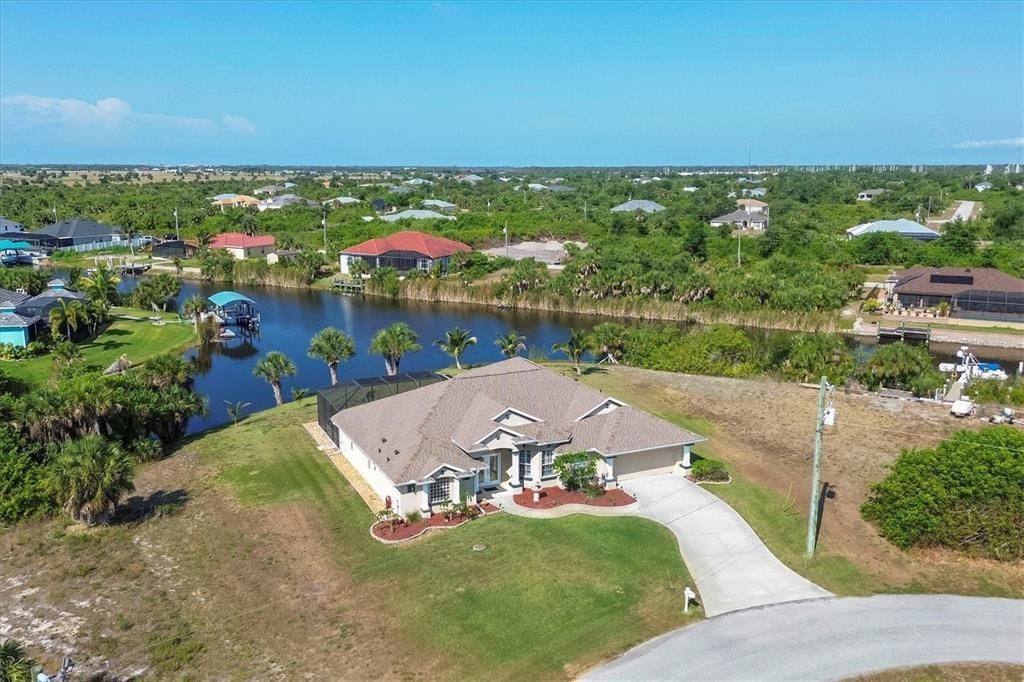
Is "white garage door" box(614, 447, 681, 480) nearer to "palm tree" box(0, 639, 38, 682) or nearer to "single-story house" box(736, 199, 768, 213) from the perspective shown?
"palm tree" box(0, 639, 38, 682)

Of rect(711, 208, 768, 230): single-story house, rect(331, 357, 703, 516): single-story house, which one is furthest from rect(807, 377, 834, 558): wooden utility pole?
rect(711, 208, 768, 230): single-story house

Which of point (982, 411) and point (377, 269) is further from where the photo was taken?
point (377, 269)

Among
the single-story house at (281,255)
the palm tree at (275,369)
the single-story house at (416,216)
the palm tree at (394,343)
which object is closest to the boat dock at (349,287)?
the single-story house at (281,255)

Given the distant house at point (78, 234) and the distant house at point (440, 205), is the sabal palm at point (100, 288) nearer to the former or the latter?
the distant house at point (78, 234)

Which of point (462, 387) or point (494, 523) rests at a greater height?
point (462, 387)

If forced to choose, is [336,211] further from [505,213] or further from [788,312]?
[788,312]

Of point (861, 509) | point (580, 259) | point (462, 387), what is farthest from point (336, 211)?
point (861, 509)

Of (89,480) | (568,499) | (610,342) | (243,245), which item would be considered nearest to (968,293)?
(610,342)

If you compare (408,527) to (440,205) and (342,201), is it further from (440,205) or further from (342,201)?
(342,201)
